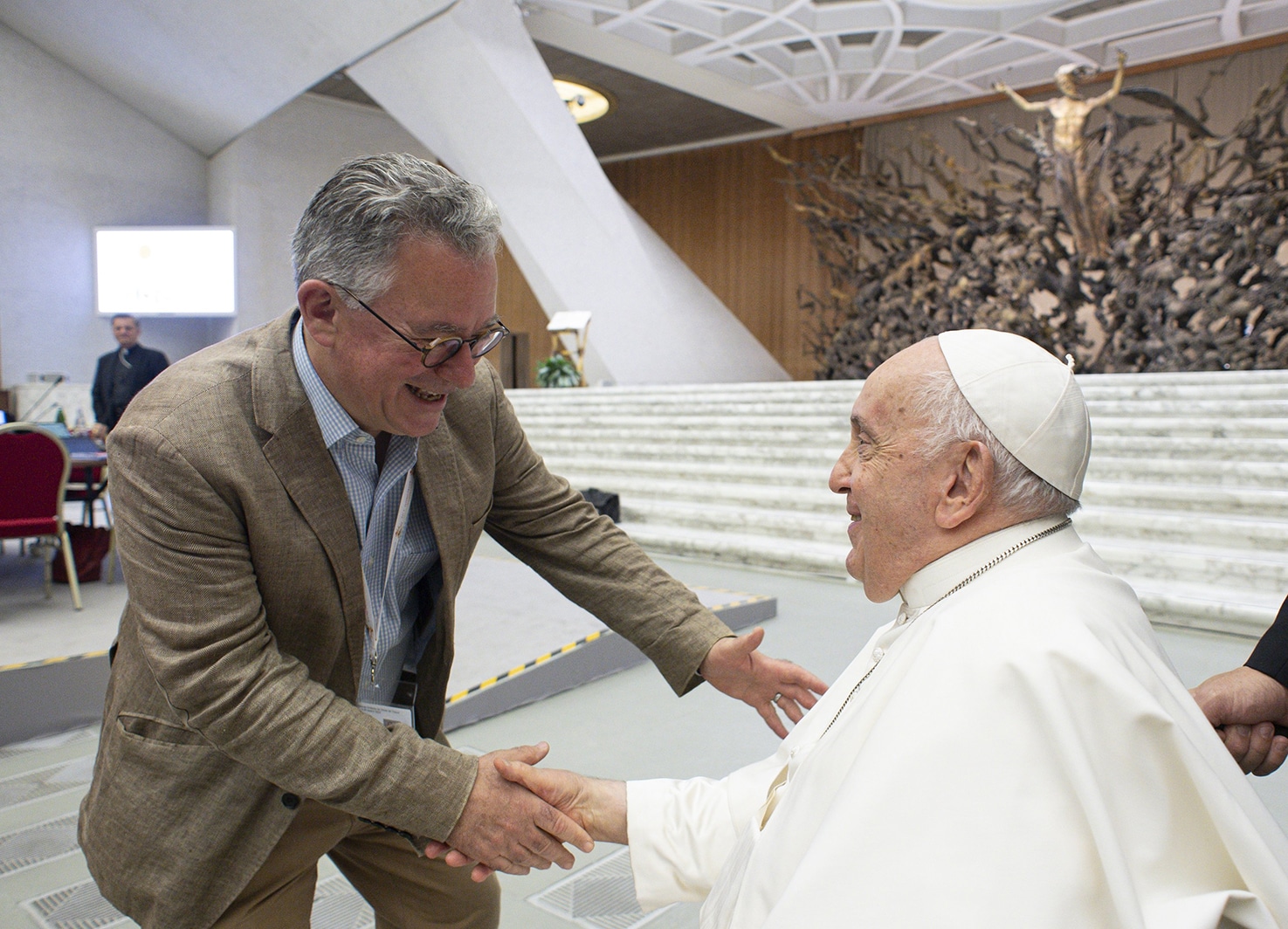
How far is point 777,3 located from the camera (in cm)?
1334

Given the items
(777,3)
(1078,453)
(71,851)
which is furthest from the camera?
(777,3)

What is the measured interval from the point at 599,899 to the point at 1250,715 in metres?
1.37

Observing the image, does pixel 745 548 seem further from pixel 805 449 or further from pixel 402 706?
pixel 402 706

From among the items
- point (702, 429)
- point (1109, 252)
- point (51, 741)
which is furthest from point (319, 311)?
point (1109, 252)

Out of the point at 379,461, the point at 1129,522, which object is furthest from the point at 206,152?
the point at 379,461

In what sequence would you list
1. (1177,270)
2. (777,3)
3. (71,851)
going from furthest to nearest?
(777,3) < (1177,270) < (71,851)

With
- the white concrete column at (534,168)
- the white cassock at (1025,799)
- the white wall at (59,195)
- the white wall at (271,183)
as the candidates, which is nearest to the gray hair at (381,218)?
the white cassock at (1025,799)

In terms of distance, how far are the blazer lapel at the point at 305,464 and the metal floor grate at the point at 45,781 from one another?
79.0 inches

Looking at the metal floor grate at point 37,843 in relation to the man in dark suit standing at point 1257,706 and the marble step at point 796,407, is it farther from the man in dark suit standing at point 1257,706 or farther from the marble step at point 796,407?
the marble step at point 796,407

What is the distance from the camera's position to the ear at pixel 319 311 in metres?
1.35

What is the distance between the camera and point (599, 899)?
7.23ft

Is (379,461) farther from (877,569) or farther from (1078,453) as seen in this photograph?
(1078,453)

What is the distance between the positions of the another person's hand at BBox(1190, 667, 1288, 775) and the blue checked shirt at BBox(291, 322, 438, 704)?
1305 millimetres

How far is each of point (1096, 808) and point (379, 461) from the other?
1.09 m
